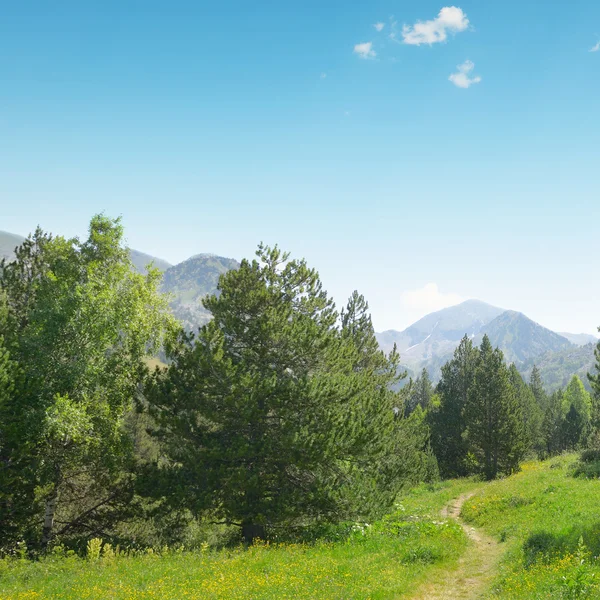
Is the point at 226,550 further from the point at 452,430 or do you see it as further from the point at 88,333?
the point at 452,430

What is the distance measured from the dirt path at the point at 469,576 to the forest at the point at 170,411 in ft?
5.82

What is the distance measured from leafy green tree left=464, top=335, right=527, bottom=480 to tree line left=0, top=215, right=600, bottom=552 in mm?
21908

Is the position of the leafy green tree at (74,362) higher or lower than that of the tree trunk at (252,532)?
higher

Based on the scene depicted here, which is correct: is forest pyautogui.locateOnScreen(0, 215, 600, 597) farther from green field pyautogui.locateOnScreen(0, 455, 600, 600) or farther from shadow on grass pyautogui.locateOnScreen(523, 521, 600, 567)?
shadow on grass pyautogui.locateOnScreen(523, 521, 600, 567)

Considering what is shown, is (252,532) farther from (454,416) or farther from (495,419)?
(454,416)

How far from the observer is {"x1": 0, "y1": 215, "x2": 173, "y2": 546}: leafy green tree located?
57.7 feet

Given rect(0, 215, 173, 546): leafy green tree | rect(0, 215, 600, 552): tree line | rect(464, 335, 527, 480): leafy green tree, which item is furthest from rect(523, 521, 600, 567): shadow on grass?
rect(464, 335, 527, 480): leafy green tree

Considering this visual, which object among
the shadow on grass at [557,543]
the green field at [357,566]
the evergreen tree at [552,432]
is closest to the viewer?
the green field at [357,566]

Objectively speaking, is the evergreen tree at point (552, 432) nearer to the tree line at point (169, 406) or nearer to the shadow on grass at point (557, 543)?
the tree line at point (169, 406)

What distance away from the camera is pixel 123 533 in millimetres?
21141

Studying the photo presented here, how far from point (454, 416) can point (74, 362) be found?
43.5 meters

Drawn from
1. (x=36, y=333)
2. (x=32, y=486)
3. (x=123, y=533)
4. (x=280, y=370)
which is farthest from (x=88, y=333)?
(x=123, y=533)

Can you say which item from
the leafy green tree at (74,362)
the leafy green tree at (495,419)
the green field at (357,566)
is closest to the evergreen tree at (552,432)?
the leafy green tree at (495,419)

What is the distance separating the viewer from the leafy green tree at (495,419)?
1550 inches
